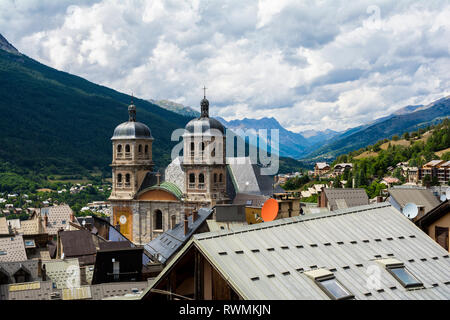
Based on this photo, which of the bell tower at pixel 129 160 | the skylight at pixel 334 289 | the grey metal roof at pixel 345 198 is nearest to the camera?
the skylight at pixel 334 289

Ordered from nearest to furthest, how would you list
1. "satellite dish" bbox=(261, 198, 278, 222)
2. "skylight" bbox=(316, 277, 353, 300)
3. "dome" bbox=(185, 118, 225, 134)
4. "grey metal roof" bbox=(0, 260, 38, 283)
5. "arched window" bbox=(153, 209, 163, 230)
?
"skylight" bbox=(316, 277, 353, 300) → "satellite dish" bbox=(261, 198, 278, 222) → "grey metal roof" bbox=(0, 260, 38, 283) → "dome" bbox=(185, 118, 225, 134) → "arched window" bbox=(153, 209, 163, 230)

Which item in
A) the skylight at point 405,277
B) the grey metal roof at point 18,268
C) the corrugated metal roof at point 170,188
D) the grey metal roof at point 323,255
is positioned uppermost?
the corrugated metal roof at point 170,188

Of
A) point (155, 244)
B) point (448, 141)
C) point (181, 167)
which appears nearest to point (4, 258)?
point (155, 244)

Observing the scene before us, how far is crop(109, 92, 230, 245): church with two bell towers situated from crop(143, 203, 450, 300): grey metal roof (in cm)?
5065

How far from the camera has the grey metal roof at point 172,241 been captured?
4309 centimetres

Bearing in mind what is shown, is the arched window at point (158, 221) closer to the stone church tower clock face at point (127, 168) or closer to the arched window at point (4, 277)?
the stone church tower clock face at point (127, 168)

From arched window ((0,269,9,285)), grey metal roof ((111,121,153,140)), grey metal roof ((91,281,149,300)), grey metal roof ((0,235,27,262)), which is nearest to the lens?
grey metal roof ((91,281,149,300))

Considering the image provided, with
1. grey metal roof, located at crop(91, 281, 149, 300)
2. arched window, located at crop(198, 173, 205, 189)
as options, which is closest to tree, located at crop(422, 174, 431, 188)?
arched window, located at crop(198, 173, 205, 189)

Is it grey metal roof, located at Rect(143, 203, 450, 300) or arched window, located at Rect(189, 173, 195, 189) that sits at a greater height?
arched window, located at Rect(189, 173, 195, 189)

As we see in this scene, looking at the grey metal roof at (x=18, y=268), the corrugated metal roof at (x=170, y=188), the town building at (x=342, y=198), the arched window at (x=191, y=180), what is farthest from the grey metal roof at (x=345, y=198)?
the grey metal roof at (x=18, y=268)

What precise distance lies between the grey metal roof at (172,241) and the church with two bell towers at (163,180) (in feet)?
44.6

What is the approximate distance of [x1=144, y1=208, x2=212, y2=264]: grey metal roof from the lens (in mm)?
43094

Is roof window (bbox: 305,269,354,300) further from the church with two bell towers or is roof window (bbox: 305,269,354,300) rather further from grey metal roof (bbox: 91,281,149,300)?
the church with two bell towers
